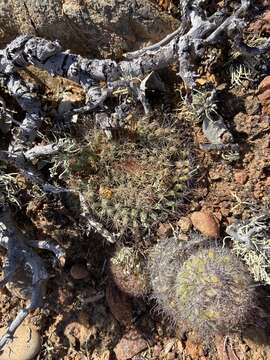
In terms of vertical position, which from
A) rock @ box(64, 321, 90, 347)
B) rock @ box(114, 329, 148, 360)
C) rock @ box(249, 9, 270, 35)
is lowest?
rock @ box(114, 329, 148, 360)

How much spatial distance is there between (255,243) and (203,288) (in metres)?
0.45

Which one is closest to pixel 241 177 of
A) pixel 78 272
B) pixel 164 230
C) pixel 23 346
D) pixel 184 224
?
pixel 184 224

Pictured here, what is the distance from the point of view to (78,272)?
113 inches

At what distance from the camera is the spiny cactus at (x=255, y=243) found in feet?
8.22

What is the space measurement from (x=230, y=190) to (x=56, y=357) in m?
1.69

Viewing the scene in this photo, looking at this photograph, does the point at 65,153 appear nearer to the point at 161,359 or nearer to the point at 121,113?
the point at 121,113

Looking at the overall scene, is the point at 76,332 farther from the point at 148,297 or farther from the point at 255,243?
the point at 255,243

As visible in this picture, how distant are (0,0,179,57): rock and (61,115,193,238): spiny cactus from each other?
585 mm

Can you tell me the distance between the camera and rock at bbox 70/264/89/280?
2883mm

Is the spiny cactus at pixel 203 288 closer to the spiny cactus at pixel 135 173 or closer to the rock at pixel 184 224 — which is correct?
the rock at pixel 184 224

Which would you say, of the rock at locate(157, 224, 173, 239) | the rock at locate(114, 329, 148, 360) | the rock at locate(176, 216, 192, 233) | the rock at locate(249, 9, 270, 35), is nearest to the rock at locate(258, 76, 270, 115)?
the rock at locate(249, 9, 270, 35)

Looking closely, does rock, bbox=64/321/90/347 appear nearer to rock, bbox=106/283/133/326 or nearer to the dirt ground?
the dirt ground

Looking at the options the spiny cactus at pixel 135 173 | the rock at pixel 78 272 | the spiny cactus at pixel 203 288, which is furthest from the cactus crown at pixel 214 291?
the rock at pixel 78 272

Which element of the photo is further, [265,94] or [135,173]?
[135,173]
